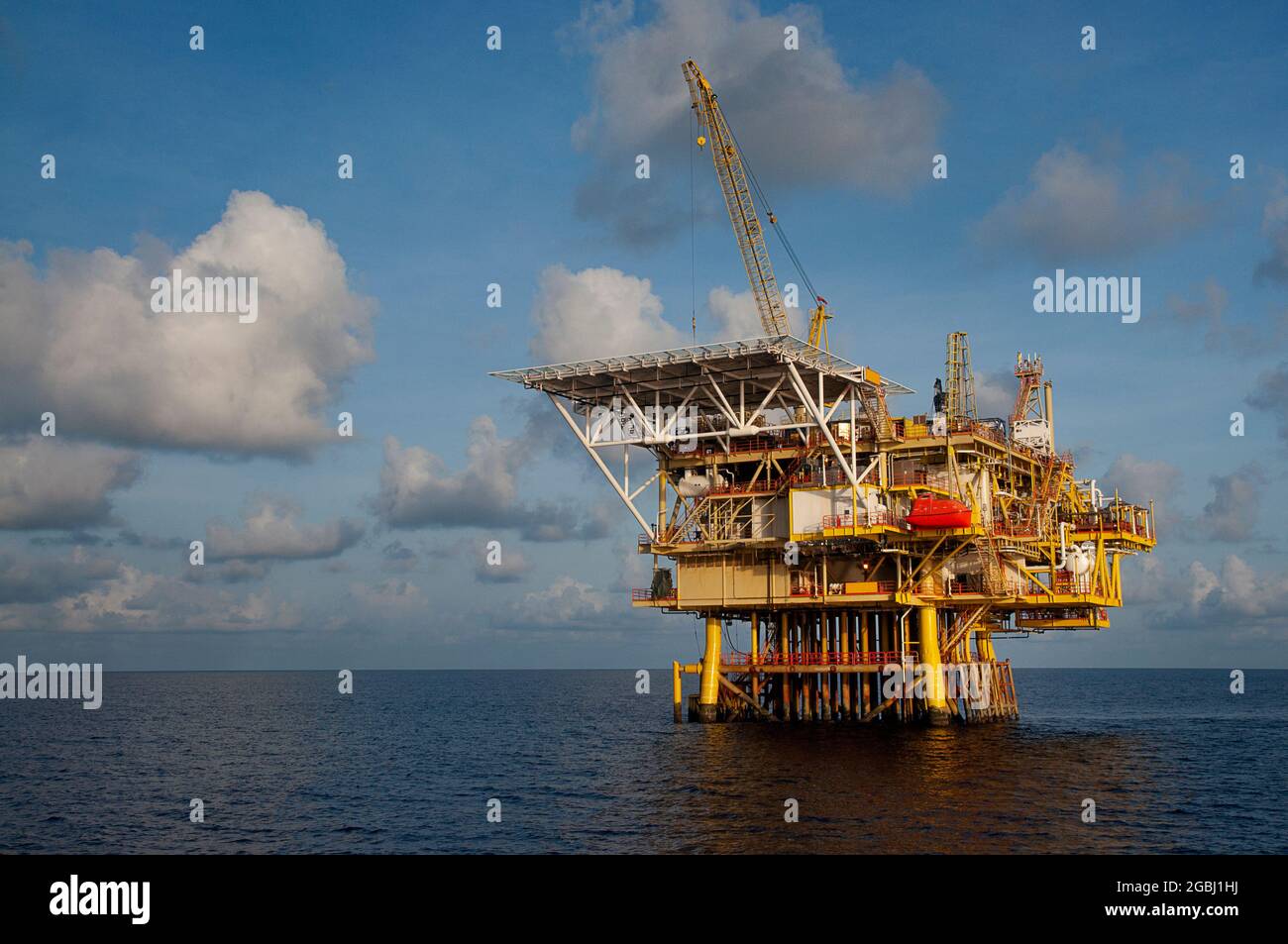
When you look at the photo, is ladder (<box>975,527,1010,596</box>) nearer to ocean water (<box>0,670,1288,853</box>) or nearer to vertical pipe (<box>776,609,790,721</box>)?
ocean water (<box>0,670,1288,853</box>)

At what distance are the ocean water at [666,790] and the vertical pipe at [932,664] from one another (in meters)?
0.97

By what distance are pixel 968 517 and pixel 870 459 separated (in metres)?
7.14

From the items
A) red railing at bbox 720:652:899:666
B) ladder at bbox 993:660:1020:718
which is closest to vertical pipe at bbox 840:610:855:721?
red railing at bbox 720:652:899:666

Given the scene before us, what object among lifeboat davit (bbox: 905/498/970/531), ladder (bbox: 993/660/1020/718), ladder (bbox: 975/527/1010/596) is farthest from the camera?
ladder (bbox: 993/660/1020/718)

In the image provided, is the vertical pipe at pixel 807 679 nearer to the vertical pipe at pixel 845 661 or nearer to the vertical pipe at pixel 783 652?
the vertical pipe at pixel 783 652

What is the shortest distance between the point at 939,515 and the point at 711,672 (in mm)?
16837

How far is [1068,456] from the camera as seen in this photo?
6750 centimetres

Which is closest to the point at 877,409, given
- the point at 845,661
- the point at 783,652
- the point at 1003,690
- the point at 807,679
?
the point at 845,661

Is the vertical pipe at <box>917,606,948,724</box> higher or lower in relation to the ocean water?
higher

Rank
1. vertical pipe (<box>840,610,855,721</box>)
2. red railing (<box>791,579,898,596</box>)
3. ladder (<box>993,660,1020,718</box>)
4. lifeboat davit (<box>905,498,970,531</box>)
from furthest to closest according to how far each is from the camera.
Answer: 1. ladder (<box>993,660,1020,718</box>)
2. vertical pipe (<box>840,610,855,721</box>)
3. red railing (<box>791,579,898,596</box>)
4. lifeboat davit (<box>905,498,970,531</box>)

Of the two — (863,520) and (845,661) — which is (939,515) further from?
(845,661)

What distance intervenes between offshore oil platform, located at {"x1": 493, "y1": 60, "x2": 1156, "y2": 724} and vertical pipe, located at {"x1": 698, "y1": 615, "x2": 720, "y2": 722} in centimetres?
11

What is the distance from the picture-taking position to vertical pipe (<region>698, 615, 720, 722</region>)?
6438 cm

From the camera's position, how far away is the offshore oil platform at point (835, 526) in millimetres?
56969
